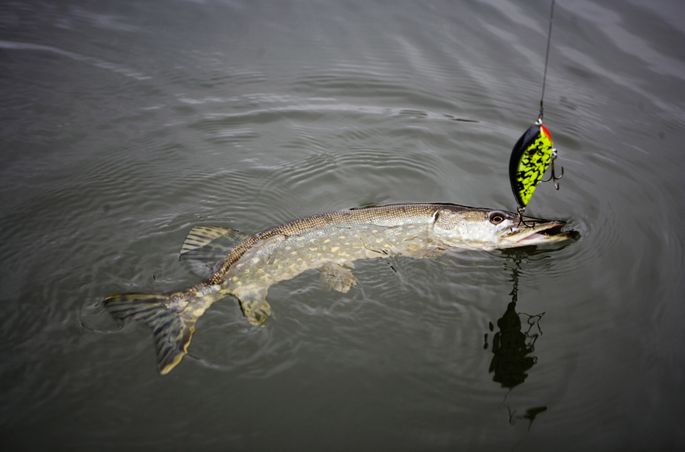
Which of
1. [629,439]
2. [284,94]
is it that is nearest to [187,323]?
[629,439]

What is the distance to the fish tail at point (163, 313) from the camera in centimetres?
351

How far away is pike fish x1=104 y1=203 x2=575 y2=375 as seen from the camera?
360cm

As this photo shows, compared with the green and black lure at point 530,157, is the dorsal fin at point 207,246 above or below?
below

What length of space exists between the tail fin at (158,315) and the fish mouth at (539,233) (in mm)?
2680

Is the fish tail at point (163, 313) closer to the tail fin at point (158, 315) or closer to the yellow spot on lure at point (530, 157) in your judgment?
the tail fin at point (158, 315)

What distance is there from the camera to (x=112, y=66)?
693 cm

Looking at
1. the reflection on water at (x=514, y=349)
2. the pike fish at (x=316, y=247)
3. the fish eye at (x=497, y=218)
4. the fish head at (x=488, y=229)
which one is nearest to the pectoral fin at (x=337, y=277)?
the pike fish at (x=316, y=247)

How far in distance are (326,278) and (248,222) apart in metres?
1.10

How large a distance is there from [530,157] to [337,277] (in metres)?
1.68

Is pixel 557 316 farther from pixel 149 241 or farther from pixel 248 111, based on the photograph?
pixel 248 111

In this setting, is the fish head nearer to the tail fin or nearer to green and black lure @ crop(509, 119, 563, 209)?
green and black lure @ crop(509, 119, 563, 209)

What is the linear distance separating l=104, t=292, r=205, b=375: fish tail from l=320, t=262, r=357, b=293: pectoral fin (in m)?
0.99

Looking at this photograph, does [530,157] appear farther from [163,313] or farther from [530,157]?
[163,313]

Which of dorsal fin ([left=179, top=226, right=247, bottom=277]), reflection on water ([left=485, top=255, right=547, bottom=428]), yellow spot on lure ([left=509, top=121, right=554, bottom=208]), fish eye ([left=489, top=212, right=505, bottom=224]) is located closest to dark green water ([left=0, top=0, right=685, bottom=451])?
reflection on water ([left=485, top=255, right=547, bottom=428])
